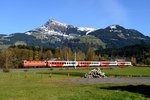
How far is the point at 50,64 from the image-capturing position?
6132 inches

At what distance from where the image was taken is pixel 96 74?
234 ft

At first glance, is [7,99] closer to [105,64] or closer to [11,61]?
[11,61]

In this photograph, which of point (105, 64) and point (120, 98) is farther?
point (105, 64)

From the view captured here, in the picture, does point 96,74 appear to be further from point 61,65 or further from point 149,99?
point 61,65

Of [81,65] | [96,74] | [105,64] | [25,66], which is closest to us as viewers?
[96,74]

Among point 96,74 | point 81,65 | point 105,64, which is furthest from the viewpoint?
point 105,64

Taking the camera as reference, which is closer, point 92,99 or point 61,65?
point 92,99

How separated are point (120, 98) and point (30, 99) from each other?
6.75 m

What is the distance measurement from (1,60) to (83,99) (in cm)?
13598

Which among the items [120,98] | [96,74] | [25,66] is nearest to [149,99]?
[120,98]

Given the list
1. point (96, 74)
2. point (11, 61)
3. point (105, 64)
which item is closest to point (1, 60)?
point (11, 61)

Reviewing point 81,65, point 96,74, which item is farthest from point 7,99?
point 81,65

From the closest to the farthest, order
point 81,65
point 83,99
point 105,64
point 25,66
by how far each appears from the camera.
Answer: point 83,99 → point 25,66 → point 81,65 → point 105,64

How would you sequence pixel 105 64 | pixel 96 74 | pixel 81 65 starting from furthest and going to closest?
pixel 105 64 < pixel 81 65 < pixel 96 74
